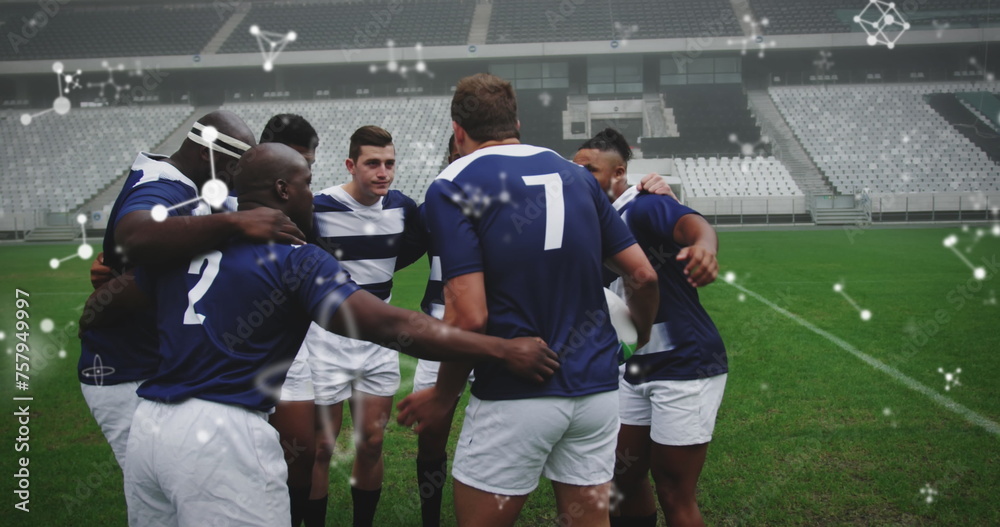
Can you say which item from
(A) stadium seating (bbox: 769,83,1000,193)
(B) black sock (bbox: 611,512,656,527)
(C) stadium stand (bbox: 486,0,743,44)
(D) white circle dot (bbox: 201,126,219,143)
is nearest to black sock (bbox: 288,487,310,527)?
(B) black sock (bbox: 611,512,656,527)

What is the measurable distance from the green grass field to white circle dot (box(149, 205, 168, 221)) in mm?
2477

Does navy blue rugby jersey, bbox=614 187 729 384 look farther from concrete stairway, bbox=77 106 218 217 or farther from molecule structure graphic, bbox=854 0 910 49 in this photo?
molecule structure graphic, bbox=854 0 910 49

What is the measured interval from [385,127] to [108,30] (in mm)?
22277

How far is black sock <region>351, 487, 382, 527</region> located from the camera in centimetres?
397

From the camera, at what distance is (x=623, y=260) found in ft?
8.61

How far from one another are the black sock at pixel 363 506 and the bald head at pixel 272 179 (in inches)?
84.5

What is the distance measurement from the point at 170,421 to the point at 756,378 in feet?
20.2

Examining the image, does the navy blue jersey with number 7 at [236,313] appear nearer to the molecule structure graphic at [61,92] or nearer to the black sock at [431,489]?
the black sock at [431,489]

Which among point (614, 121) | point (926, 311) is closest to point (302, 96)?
point (614, 121)

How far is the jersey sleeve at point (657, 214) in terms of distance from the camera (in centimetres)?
301

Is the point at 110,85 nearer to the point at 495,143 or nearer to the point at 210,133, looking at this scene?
the point at 210,133

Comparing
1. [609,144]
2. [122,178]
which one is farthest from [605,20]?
[609,144]

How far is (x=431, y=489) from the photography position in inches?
160

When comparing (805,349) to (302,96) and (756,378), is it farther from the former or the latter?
(302,96)
